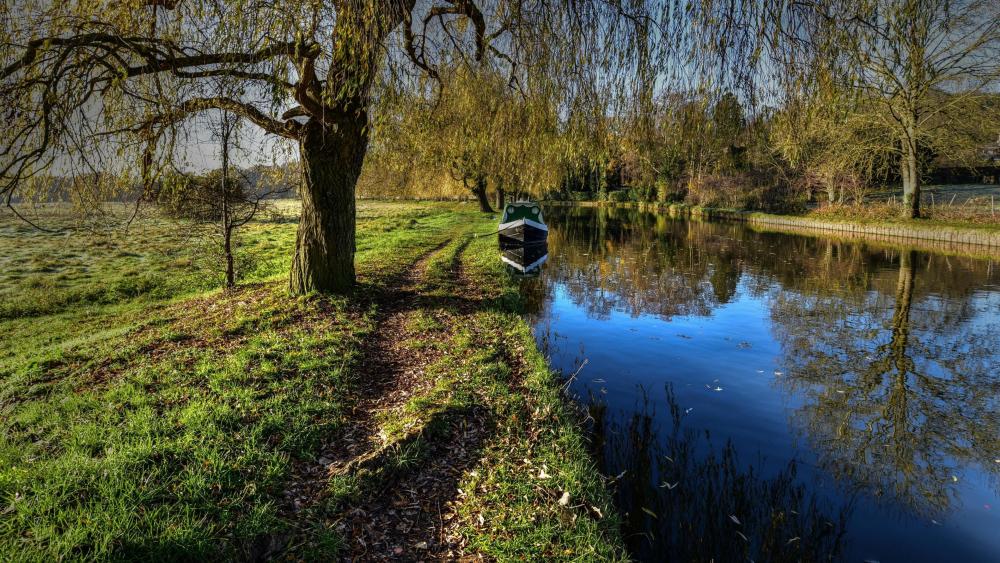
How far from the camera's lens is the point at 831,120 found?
11.4 ft

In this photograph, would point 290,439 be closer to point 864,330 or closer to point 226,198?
point 226,198

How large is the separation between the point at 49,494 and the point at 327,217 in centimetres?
564

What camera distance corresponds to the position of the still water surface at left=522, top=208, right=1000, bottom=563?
3730 millimetres

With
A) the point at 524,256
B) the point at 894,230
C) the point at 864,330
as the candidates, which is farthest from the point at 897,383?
the point at 894,230

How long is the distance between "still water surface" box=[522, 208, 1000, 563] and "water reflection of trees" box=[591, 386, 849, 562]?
2 cm

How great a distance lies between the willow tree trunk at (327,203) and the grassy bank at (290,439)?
1.93 feet

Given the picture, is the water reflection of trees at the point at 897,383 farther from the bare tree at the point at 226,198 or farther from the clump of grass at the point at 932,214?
the clump of grass at the point at 932,214

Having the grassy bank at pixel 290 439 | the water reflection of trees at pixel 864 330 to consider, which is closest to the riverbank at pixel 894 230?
the water reflection of trees at pixel 864 330

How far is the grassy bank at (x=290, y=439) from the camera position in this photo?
2822 millimetres

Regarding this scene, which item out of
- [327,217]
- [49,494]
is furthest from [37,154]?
[327,217]

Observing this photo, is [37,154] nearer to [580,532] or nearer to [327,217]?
[327,217]

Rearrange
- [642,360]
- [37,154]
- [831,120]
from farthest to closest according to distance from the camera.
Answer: [642,360] < [37,154] < [831,120]

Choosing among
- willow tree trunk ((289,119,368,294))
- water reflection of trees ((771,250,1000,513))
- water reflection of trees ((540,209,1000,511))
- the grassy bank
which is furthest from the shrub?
the grassy bank

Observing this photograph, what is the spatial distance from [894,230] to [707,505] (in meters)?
24.0
